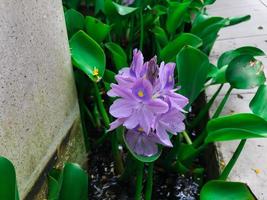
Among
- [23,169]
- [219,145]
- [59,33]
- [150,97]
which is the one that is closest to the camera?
[150,97]

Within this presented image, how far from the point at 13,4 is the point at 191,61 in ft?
1.68

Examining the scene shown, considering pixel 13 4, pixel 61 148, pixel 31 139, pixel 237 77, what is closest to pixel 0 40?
pixel 13 4

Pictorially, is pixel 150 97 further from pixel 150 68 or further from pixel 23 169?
pixel 23 169

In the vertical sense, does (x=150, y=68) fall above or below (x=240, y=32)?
above

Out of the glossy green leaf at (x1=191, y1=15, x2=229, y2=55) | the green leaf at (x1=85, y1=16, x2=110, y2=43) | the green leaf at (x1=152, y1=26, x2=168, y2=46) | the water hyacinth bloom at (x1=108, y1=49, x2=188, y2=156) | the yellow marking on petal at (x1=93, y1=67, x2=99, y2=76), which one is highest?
the water hyacinth bloom at (x1=108, y1=49, x2=188, y2=156)

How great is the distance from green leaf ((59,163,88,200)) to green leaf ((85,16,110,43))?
0.65 meters

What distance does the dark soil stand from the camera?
118cm

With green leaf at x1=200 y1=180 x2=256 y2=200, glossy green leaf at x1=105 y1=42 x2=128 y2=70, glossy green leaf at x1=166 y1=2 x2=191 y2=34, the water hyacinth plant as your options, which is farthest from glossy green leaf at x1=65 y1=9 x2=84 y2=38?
green leaf at x1=200 y1=180 x2=256 y2=200

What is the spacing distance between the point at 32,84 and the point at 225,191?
51cm

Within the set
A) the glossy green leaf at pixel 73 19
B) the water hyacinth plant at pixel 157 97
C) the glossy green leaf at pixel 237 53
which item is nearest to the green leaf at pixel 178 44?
the water hyacinth plant at pixel 157 97

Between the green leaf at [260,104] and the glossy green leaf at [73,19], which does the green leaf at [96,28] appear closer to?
the glossy green leaf at [73,19]

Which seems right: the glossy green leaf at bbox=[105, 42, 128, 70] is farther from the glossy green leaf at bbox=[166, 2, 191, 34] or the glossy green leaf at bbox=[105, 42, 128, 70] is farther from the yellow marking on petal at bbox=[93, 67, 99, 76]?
the glossy green leaf at bbox=[166, 2, 191, 34]

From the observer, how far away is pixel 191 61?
105 centimetres

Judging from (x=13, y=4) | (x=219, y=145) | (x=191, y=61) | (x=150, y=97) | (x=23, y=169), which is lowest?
(x=219, y=145)
